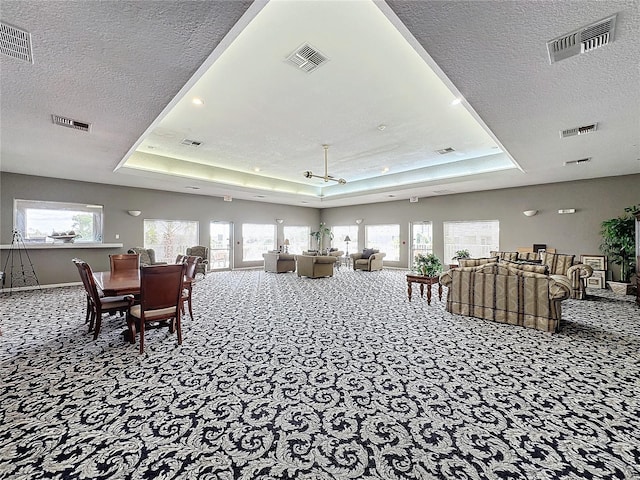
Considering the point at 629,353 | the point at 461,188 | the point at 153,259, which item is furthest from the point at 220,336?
the point at 461,188

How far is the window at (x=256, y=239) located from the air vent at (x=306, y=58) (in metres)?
8.45

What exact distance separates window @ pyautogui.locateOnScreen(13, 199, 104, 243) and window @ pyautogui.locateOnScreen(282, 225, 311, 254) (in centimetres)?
664

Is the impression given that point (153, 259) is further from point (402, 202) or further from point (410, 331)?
point (402, 202)

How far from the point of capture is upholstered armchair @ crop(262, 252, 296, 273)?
9.84 metres

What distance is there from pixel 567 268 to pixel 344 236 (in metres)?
8.35

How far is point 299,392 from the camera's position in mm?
2377

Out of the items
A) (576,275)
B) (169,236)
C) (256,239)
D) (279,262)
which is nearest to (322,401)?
(576,275)

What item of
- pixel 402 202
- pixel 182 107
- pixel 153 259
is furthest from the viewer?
pixel 402 202

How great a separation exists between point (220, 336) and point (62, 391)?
62.3 inches

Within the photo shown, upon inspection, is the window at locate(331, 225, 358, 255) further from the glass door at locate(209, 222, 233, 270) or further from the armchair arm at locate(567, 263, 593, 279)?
the armchair arm at locate(567, 263, 593, 279)

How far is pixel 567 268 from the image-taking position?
623 centimetres

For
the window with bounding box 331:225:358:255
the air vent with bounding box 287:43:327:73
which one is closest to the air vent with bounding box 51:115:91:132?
the air vent with bounding box 287:43:327:73

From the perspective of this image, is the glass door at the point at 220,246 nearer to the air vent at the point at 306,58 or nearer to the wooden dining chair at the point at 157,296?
the wooden dining chair at the point at 157,296

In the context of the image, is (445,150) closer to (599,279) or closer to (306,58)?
(306,58)
